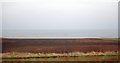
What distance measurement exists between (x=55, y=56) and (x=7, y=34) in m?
0.42

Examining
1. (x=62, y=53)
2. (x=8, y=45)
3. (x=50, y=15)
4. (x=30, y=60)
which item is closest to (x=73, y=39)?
(x=62, y=53)

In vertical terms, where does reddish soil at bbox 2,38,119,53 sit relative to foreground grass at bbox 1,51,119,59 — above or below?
above

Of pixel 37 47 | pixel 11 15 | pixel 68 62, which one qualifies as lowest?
pixel 68 62

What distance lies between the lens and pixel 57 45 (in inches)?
69.7

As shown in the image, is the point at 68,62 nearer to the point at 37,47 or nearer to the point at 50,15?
the point at 37,47

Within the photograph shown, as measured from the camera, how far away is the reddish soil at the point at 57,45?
69.4 inches

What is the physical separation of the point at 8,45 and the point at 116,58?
86cm

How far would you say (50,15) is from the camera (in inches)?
70.7

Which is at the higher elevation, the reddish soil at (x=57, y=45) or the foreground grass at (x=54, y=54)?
the reddish soil at (x=57, y=45)

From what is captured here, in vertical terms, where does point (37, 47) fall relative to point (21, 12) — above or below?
below

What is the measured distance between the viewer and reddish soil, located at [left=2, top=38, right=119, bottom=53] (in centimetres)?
176

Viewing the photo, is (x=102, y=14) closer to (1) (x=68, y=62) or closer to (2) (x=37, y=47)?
(1) (x=68, y=62)

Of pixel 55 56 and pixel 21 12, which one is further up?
pixel 21 12

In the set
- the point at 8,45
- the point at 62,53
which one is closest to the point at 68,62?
the point at 62,53
